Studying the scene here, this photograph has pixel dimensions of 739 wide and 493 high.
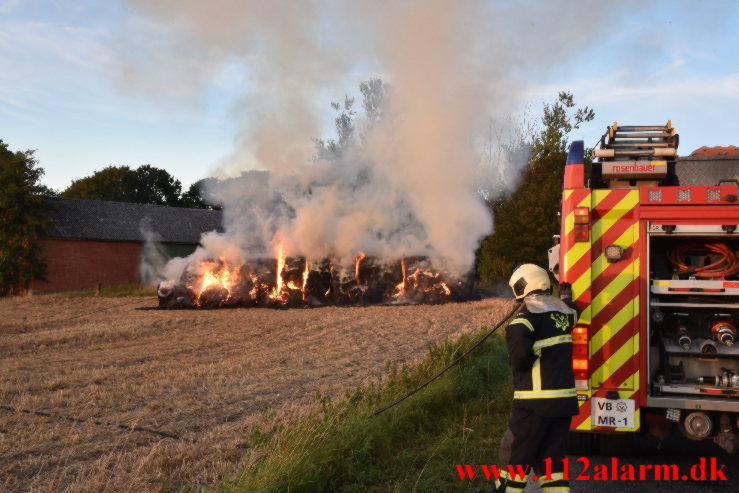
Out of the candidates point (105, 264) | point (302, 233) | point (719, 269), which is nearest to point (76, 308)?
point (302, 233)

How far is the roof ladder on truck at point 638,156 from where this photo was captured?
6.14m

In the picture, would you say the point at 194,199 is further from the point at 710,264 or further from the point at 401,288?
→ the point at 710,264

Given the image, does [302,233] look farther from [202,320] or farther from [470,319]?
[470,319]

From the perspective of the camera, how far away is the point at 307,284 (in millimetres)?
23938

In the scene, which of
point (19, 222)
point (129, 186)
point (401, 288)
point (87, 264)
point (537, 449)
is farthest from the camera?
point (129, 186)

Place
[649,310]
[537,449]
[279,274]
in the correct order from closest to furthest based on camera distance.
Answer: [537,449] → [649,310] → [279,274]

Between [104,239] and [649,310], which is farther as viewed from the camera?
[104,239]

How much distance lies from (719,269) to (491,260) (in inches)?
974

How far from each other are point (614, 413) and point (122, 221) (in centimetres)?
3897

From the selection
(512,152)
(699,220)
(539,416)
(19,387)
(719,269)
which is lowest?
(19,387)

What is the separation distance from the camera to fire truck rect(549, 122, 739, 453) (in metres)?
5.36

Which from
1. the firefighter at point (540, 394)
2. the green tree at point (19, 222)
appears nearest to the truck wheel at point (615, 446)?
the firefighter at point (540, 394)

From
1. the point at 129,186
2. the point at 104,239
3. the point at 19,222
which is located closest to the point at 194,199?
the point at 129,186

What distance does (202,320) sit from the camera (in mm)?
19094
